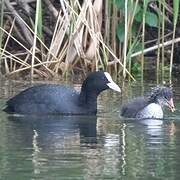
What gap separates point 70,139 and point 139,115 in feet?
6.61

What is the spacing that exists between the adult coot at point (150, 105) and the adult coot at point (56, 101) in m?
0.36

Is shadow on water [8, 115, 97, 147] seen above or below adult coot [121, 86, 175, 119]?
below

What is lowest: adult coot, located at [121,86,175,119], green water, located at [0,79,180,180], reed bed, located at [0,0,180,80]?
green water, located at [0,79,180,180]

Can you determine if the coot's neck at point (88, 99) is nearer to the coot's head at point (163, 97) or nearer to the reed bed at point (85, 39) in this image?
the coot's head at point (163, 97)

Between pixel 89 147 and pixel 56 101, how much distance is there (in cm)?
246

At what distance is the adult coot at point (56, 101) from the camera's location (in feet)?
33.3

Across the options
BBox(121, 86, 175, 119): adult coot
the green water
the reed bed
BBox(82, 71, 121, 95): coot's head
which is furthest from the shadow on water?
the reed bed

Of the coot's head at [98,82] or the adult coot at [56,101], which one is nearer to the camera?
the adult coot at [56,101]

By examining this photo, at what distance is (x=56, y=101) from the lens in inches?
401

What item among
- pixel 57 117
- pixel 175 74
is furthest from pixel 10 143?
pixel 175 74

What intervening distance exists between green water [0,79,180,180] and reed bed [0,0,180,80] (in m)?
2.52

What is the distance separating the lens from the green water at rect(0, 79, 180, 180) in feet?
21.6

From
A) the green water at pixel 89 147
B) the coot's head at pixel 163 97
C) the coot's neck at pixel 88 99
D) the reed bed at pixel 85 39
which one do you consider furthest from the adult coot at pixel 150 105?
the reed bed at pixel 85 39

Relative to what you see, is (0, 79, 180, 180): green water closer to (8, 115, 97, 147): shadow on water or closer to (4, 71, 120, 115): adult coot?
(8, 115, 97, 147): shadow on water
